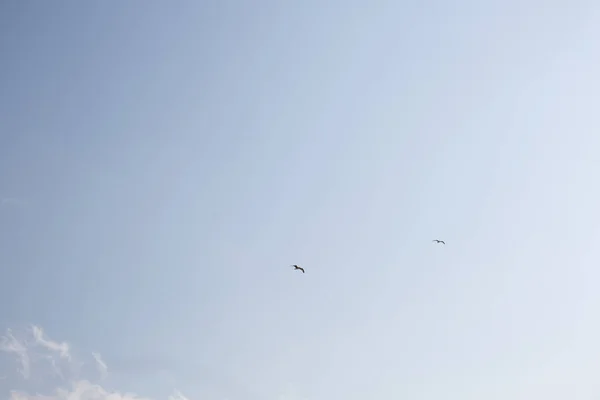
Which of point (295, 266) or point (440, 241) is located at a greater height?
point (440, 241)

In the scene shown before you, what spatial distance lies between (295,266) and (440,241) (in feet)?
179

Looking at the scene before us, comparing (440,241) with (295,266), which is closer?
(295,266)

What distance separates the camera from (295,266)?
10631 cm

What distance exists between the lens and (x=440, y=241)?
126 m
